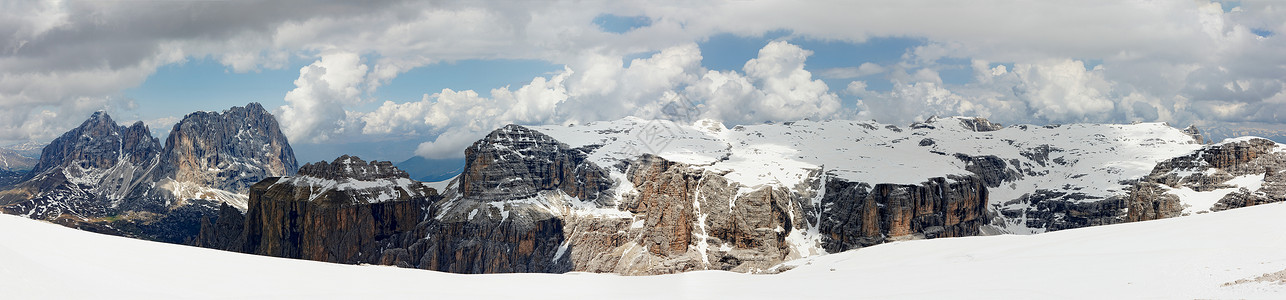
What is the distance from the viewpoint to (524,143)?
644 feet

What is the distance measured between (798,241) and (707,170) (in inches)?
1044

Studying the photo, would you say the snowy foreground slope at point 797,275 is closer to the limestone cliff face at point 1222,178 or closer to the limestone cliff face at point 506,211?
the limestone cliff face at point 1222,178

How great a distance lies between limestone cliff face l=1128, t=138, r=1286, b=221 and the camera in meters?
128

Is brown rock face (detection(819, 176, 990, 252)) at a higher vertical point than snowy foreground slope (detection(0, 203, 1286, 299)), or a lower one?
lower

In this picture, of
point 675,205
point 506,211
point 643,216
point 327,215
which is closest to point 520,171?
point 506,211

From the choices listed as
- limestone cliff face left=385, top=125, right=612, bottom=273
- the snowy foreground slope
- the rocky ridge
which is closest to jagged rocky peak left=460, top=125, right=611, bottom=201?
limestone cliff face left=385, top=125, right=612, bottom=273

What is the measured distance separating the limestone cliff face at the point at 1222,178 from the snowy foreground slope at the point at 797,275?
117896 mm

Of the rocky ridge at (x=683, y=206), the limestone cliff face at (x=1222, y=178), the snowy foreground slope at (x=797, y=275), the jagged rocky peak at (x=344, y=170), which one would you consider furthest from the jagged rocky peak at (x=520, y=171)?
the snowy foreground slope at (x=797, y=275)

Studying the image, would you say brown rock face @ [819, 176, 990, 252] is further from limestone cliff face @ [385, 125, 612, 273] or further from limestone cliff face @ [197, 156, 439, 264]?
limestone cliff face @ [197, 156, 439, 264]

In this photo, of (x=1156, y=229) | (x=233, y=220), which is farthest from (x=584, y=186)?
(x=1156, y=229)

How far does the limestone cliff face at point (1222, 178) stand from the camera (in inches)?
5039

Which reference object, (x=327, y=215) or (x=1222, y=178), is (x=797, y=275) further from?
(x=1222, y=178)

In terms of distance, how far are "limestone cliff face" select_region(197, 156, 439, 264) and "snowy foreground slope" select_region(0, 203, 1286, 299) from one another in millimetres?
153363

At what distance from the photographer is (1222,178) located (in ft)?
476
